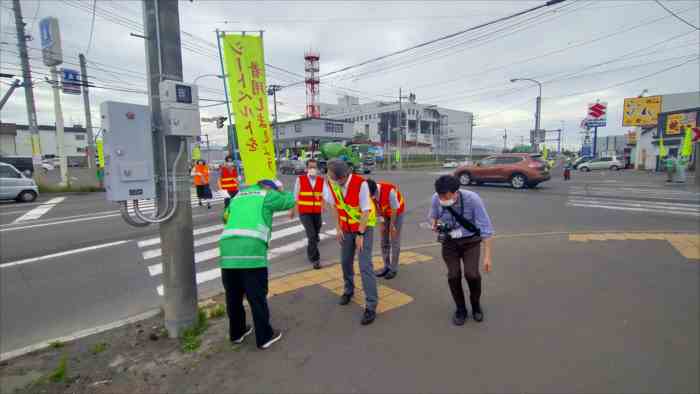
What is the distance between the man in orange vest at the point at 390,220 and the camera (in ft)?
15.7

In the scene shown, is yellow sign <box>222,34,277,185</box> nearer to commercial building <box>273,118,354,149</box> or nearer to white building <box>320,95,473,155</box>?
commercial building <box>273,118,354,149</box>

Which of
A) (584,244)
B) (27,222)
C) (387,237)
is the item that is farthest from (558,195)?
(27,222)

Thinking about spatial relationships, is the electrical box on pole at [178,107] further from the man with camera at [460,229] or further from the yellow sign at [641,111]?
the yellow sign at [641,111]

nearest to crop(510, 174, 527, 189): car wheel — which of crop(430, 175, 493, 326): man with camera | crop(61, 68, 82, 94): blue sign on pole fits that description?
crop(430, 175, 493, 326): man with camera

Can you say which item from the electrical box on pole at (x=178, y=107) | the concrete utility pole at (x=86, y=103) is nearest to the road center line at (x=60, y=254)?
the electrical box on pole at (x=178, y=107)

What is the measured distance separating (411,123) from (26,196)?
240 ft

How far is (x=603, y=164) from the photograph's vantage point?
35.7 meters

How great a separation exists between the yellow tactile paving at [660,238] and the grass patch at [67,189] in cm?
2227

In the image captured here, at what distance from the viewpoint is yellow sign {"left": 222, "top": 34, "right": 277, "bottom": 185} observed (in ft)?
12.5

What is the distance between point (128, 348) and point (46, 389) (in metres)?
0.62

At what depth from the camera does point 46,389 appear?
2.72m

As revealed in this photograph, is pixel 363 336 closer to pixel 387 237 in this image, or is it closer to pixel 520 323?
pixel 520 323

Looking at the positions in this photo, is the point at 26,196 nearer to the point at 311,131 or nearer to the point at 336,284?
the point at 336,284

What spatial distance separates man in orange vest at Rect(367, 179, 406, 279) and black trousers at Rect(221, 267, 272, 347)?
6.83ft
